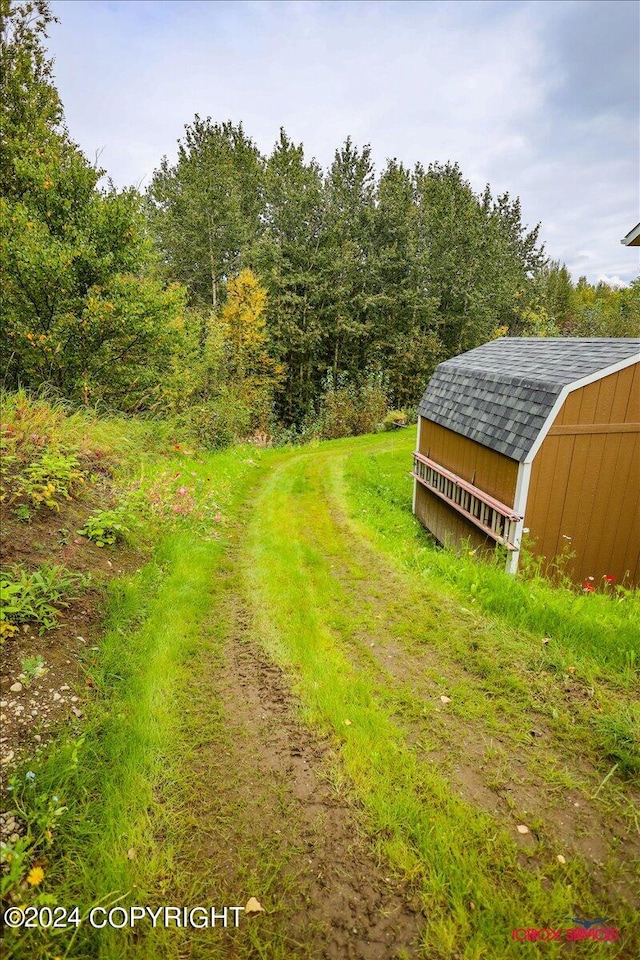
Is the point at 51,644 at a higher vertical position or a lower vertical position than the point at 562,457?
lower

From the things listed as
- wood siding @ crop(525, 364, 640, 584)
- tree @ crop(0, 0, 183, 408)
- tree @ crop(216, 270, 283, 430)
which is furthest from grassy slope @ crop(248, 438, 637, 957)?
tree @ crop(216, 270, 283, 430)

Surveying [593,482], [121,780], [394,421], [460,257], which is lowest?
[394,421]

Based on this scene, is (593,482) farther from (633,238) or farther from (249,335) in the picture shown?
(249,335)

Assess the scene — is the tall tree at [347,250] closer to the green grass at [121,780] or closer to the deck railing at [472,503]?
the deck railing at [472,503]

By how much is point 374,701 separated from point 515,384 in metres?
4.75

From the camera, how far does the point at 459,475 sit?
7316 millimetres

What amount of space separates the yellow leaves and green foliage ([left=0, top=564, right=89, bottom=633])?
57.6 inches

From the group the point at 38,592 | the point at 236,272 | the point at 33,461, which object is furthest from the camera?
Answer: the point at 236,272

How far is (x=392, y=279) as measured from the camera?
2416cm

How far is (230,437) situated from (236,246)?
1627cm

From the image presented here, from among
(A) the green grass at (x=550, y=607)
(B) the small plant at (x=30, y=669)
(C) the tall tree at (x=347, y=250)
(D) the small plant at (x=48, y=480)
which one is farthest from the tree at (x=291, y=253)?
(B) the small plant at (x=30, y=669)

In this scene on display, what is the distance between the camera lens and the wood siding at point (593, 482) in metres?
5.48

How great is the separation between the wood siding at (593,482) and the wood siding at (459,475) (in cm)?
48

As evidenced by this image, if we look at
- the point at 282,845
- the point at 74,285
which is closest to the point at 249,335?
the point at 74,285
